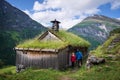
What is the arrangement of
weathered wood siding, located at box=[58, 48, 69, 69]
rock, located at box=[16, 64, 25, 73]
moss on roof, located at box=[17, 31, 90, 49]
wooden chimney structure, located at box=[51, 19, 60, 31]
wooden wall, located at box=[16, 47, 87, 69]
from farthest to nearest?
wooden chimney structure, located at box=[51, 19, 60, 31] → rock, located at box=[16, 64, 25, 73] → moss on roof, located at box=[17, 31, 90, 49] → weathered wood siding, located at box=[58, 48, 69, 69] → wooden wall, located at box=[16, 47, 87, 69]

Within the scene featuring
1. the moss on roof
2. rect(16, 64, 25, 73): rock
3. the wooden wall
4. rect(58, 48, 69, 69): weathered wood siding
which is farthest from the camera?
rect(16, 64, 25, 73): rock

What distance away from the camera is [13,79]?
17625mm

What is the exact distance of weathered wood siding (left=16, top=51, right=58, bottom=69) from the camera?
25766 mm

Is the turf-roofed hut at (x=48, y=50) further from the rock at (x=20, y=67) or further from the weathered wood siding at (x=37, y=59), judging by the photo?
the rock at (x=20, y=67)

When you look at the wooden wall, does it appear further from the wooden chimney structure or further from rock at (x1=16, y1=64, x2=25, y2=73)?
the wooden chimney structure

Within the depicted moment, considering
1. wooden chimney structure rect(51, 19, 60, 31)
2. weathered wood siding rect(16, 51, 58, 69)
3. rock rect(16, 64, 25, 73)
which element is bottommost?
rock rect(16, 64, 25, 73)

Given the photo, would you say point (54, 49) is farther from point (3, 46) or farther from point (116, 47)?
point (3, 46)

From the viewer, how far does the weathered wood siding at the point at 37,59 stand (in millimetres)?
25766

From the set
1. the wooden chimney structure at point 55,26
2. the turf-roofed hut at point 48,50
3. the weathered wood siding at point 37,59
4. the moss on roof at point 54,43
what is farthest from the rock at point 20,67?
the wooden chimney structure at point 55,26

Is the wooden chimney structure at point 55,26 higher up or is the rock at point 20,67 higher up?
the wooden chimney structure at point 55,26

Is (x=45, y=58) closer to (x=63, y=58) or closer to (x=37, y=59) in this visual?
(x=37, y=59)

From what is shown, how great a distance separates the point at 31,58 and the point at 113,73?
13218 millimetres

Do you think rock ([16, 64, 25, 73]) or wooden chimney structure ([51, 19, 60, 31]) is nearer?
rock ([16, 64, 25, 73])

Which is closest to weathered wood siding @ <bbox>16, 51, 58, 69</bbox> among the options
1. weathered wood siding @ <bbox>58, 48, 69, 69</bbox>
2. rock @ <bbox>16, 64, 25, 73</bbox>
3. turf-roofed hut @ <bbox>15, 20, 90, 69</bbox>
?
turf-roofed hut @ <bbox>15, 20, 90, 69</bbox>
